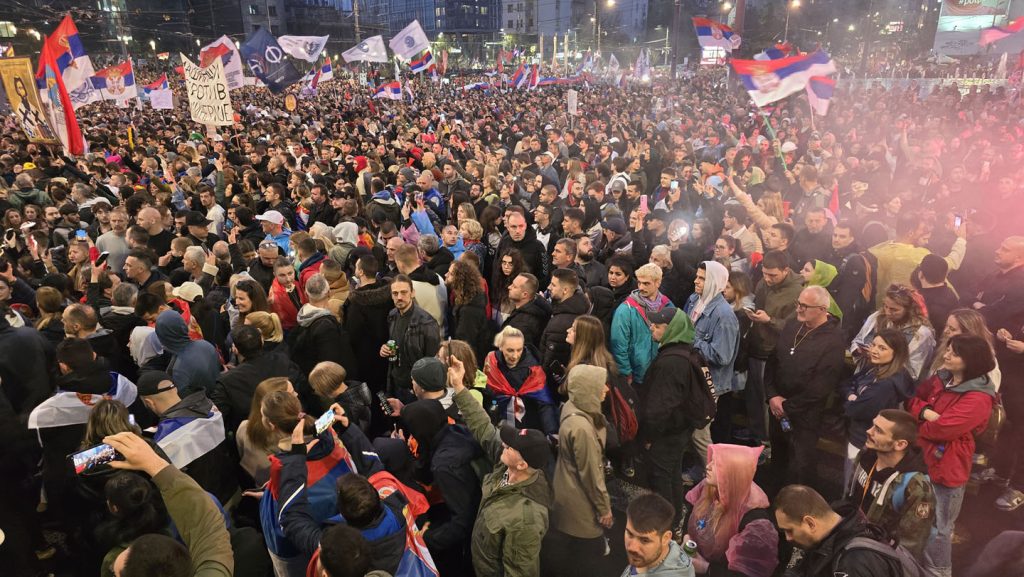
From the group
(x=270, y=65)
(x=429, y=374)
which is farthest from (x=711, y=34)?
(x=429, y=374)

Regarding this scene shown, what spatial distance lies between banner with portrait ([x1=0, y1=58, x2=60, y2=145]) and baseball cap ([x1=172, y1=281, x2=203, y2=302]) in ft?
20.4

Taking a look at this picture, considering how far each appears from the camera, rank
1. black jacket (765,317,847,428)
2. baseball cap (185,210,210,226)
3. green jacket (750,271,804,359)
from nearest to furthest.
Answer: black jacket (765,317,847,428), green jacket (750,271,804,359), baseball cap (185,210,210,226)

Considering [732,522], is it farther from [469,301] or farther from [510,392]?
[469,301]

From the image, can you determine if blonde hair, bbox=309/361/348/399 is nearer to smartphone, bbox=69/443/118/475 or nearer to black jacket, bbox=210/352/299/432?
black jacket, bbox=210/352/299/432

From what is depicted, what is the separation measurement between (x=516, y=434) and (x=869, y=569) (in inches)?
70.7

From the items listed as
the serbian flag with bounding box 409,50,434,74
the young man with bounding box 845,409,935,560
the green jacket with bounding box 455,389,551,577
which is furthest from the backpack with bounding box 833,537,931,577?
the serbian flag with bounding box 409,50,434,74

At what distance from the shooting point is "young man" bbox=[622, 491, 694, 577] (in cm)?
284

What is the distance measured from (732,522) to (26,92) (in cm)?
1237

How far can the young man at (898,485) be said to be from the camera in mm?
3246

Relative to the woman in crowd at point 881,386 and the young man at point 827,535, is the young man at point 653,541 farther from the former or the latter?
the woman in crowd at point 881,386

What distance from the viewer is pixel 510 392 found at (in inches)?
173

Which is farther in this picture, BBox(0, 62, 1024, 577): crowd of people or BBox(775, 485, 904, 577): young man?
BBox(0, 62, 1024, 577): crowd of people

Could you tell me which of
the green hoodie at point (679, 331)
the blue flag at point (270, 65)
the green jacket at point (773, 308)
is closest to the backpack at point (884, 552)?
the green hoodie at point (679, 331)

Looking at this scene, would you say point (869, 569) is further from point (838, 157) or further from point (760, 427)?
point (838, 157)
